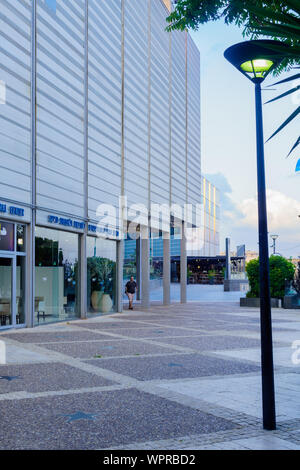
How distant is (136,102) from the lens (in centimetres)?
2648

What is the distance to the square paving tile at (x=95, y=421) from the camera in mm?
5207

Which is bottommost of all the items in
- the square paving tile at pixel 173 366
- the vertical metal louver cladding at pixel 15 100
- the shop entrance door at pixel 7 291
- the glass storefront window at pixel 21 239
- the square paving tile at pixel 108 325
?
the square paving tile at pixel 108 325

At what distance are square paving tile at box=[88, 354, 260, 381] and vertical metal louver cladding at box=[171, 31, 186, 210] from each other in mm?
21699

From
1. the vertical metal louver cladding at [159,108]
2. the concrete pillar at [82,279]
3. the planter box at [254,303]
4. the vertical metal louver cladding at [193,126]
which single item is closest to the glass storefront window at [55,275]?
the concrete pillar at [82,279]

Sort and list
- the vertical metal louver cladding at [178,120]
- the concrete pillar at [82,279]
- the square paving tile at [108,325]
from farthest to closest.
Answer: the vertical metal louver cladding at [178,120] → the concrete pillar at [82,279] → the square paving tile at [108,325]

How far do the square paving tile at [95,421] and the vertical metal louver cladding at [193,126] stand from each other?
93.0 ft

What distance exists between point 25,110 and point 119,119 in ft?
27.3

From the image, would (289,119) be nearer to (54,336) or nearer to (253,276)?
(54,336)

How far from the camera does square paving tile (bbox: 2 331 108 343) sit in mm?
13359

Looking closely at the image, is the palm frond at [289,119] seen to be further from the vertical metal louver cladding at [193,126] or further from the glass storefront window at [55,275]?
the vertical metal louver cladding at [193,126]

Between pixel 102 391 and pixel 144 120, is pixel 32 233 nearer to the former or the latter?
pixel 102 391

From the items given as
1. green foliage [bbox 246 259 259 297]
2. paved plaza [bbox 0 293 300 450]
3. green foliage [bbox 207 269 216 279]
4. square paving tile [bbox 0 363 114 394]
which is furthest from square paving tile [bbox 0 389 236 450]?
green foliage [bbox 207 269 216 279]

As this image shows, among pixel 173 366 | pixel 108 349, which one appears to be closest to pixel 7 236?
pixel 108 349

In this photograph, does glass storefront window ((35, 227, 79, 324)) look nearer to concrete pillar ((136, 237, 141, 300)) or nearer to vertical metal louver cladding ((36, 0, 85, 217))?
vertical metal louver cladding ((36, 0, 85, 217))
